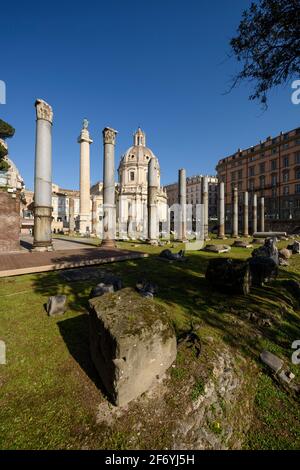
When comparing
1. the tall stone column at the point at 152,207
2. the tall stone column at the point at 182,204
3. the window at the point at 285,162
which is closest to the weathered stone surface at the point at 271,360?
the tall stone column at the point at 152,207

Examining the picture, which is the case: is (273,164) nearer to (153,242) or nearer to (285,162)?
(285,162)

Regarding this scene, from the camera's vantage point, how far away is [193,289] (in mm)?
6246

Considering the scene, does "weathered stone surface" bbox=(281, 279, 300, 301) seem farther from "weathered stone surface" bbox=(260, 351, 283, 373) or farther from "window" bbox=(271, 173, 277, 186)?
"window" bbox=(271, 173, 277, 186)

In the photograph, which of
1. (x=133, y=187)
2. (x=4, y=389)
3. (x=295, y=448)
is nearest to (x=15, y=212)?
(x=4, y=389)

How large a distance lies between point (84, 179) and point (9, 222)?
31.6m

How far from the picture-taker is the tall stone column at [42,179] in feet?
41.0

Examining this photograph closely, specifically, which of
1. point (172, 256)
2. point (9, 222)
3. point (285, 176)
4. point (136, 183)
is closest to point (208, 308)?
point (172, 256)

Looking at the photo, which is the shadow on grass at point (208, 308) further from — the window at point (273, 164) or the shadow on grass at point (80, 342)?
the window at point (273, 164)

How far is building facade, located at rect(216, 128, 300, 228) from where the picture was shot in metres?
49.8

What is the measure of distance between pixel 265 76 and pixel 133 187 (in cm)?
7062

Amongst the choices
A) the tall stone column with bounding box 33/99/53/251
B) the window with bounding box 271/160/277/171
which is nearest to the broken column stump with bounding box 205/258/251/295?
the tall stone column with bounding box 33/99/53/251

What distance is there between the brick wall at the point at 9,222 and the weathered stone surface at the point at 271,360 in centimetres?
1305

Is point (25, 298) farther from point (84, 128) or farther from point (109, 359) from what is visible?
point (84, 128)

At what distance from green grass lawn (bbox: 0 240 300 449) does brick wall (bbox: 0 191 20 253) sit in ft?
22.6
